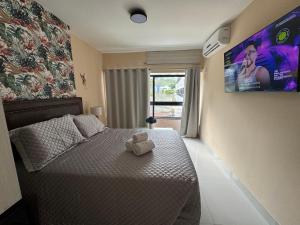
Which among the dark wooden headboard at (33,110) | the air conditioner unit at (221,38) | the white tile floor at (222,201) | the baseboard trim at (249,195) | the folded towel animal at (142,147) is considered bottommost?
the white tile floor at (222,201)

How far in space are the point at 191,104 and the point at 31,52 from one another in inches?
127

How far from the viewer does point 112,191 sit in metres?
1.24

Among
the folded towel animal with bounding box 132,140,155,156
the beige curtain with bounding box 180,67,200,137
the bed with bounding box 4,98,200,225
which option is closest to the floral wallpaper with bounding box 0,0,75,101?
the bed with bounding box 4,98,200,225

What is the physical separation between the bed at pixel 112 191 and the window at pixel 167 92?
9.37ft

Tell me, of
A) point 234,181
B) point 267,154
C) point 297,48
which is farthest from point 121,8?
point 234,181

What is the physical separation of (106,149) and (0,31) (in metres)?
1.53

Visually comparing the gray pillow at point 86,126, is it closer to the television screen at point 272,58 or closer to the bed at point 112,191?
the bed at point 112,191

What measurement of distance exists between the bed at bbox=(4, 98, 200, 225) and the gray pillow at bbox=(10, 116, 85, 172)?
0.07m

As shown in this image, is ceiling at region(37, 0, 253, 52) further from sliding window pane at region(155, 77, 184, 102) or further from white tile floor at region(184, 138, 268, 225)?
white tile floor at region(184, 138, 268, 225)

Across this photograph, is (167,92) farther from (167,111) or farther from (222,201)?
(222,201)

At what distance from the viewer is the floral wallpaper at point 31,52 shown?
156cm

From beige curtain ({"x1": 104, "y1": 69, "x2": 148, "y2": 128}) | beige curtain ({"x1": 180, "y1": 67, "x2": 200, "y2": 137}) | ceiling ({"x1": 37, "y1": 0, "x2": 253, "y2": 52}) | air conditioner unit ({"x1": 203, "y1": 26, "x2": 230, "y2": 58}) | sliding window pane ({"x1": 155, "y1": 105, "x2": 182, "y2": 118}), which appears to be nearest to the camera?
ceiling ({"x1": 37, "y1": 0, "x2": 253, "y2": 52})

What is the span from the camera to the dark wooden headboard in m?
1.53

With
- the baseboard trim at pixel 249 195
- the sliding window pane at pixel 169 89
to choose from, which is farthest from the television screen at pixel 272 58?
the sliding window pane at pixel 169 89
